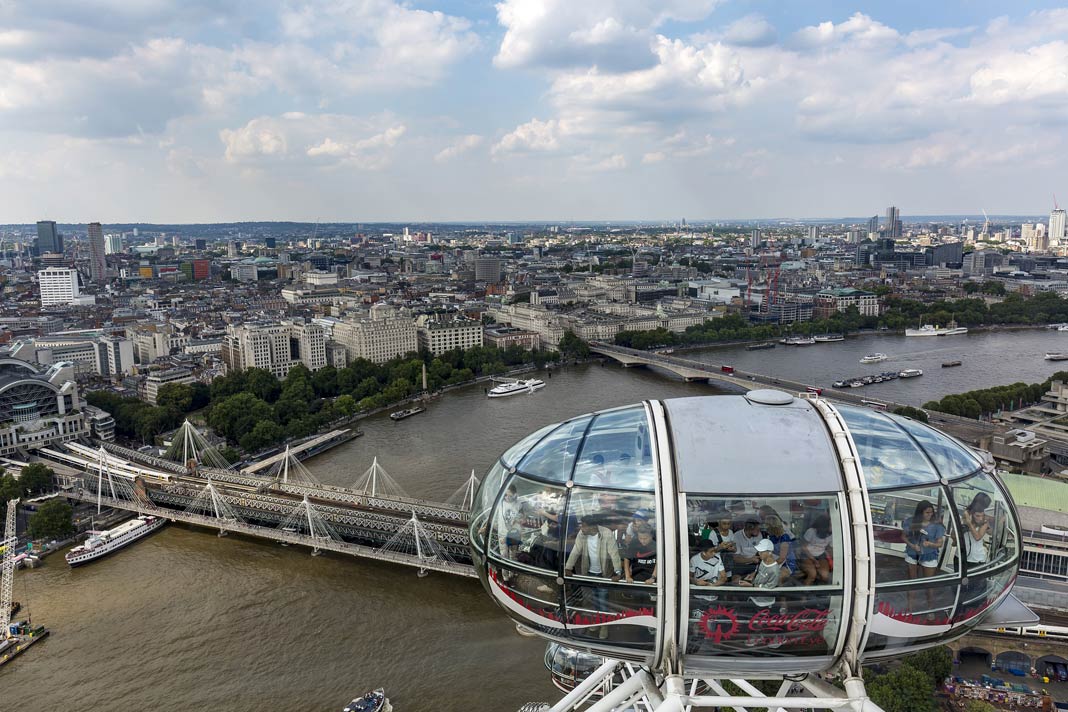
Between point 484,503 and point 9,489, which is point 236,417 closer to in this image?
point 9,489

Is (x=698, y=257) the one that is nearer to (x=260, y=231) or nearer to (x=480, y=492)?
(x=480, y=492)

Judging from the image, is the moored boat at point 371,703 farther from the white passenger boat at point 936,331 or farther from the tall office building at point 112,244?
the tall office building at point 112,244

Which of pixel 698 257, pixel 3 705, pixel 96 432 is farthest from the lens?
pixel 698 257

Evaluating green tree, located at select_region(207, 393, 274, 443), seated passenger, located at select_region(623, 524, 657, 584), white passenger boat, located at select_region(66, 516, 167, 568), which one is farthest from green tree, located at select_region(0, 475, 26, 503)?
seated passenger, located at select_region(623, 524, 657, 584)

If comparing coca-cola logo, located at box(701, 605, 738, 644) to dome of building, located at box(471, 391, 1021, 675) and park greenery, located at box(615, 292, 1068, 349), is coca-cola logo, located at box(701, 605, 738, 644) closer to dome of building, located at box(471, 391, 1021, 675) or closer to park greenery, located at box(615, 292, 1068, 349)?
dome of building, located at box(471, 391, 1021, 675)

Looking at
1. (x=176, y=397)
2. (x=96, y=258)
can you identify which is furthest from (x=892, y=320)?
(x=96, y=258)

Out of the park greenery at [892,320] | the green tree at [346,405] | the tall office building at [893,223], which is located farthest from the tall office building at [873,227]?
the green tree at [346,405]

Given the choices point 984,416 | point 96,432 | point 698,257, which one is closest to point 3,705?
point 96,432
